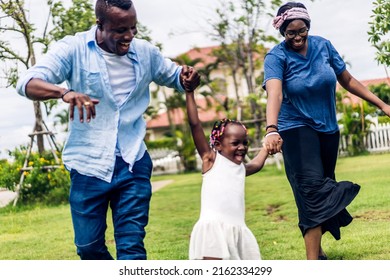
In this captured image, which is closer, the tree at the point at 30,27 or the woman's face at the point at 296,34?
the woman's face at the point at 296,34

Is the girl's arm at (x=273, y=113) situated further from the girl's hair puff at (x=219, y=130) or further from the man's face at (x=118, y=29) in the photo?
the man's face at (x=118, y=29)

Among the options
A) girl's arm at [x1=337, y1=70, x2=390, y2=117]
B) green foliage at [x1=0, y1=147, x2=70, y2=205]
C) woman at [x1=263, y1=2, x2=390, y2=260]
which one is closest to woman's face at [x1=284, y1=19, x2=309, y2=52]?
woman at [x1=263, y1=2, x2=390, y2=260]

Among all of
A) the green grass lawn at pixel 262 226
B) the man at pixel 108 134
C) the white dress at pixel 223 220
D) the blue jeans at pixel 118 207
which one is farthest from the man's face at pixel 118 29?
the green grass lawn at pixel 262 226

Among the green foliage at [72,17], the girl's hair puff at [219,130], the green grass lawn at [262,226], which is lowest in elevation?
the green grass lawn at [262,226]

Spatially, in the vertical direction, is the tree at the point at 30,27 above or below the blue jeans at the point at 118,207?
above

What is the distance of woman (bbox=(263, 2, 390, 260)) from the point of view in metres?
3.82

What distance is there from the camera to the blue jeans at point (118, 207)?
3424 mm

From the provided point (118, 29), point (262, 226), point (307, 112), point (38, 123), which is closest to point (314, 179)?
point (307, 112)

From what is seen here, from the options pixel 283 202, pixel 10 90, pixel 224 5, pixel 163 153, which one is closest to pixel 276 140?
pixel 10 90

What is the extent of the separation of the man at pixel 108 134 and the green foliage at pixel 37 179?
13.2 feet

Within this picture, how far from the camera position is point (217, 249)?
10.9ft

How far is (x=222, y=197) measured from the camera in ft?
11.1

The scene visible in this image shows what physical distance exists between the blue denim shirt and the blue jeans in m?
0.04
